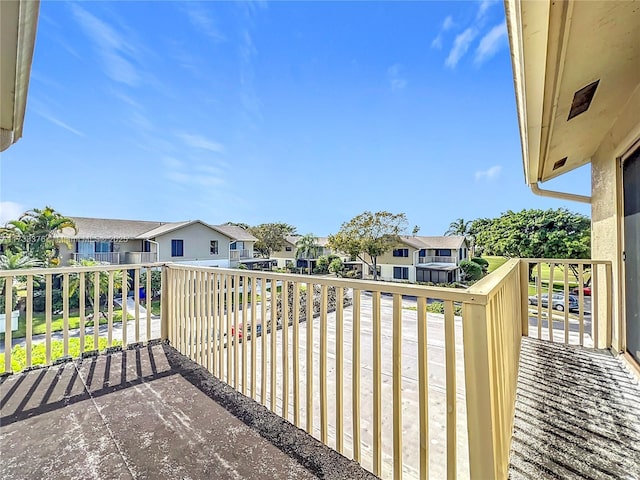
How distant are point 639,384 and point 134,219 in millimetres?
24582

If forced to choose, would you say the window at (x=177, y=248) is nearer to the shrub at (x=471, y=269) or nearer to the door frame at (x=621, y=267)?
the door frame at (x=621, y=267)

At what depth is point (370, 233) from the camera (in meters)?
23.7

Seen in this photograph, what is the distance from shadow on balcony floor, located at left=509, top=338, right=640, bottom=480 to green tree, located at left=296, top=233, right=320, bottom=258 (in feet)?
88.6

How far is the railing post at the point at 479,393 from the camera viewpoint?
3.18ft

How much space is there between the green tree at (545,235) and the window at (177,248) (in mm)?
21830

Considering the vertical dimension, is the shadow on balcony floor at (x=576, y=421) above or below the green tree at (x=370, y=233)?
below

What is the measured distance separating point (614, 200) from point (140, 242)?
21.6 metres

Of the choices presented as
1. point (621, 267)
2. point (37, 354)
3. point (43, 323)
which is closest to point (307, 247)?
point (43, 323)

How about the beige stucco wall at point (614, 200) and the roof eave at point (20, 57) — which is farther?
the beige stucco wall at point (614, 200)

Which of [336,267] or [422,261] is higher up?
[422,261]

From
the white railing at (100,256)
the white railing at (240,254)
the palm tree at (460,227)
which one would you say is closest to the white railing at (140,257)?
the white railing at (100,256)

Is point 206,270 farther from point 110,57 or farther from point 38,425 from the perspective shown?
point 110,57

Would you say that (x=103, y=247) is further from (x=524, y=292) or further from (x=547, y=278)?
(x=547, y=278)

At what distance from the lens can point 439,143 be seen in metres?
20.9
